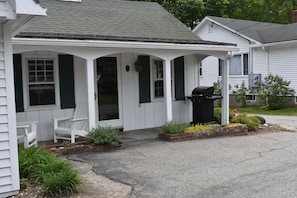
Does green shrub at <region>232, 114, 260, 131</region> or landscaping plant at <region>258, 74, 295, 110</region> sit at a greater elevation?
landscaping plant at <region>258, 74, 295, 110</region>

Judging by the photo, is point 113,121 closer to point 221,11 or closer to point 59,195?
point 59,195

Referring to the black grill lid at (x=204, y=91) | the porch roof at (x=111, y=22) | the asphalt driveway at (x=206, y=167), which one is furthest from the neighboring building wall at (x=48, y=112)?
the black grill lid at (x=204, y=91)

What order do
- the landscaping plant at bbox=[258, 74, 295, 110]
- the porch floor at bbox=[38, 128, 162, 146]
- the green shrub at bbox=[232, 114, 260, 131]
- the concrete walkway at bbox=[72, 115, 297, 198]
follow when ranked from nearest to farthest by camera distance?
the concrete walkway at bbox=[72, 115, 297, 198], the porch floor at bbox=[38, 128, 162, 146], the green shrub at bbox=[232, 114, 260, 131], the landscaping plant at bbox=[258, 74, 295, 110]

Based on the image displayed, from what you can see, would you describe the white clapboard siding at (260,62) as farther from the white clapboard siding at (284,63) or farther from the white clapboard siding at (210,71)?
the white clapboard siding at (210,71)

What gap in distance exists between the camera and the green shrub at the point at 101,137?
796 cm

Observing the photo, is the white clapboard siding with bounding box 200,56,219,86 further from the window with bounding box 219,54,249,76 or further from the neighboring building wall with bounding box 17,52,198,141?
the neighboring building wall with bounding box 17,52,198,141

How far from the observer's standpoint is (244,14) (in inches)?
A: 1239

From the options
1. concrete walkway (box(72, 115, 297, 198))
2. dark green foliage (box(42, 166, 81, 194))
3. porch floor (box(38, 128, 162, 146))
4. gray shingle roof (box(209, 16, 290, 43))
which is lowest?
concrete walkway (box(72, 115, 297, 198))

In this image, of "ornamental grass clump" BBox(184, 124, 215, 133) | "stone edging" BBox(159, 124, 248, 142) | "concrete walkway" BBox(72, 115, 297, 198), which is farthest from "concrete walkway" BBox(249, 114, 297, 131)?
"ornamental grass clump" BBox(184, 124, 215, 133)

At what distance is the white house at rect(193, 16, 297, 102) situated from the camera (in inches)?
711

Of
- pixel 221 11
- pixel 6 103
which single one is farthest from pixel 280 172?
pixel 221 11

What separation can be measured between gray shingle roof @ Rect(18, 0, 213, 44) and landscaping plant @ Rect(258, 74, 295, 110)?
25.9 ft

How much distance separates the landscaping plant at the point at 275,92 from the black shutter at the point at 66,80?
1173 centimetres

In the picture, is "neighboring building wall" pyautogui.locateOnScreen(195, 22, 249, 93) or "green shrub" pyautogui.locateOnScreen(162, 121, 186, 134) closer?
"green shrub" pyautogui.locateOnScreen(162, 121, 186, 134)
